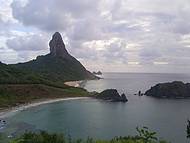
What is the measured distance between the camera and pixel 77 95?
18588 centimetres

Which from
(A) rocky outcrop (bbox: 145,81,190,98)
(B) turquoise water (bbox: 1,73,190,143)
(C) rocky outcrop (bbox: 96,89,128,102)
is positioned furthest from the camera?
(A) rocky outcrop (bbox: 145,81,190,98)

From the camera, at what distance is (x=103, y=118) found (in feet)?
400

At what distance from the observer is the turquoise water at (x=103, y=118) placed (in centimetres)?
9438

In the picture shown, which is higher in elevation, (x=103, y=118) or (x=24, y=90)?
(x=24, y=90)

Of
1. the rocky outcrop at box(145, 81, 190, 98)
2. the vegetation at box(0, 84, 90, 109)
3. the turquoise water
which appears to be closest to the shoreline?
the turquoise water

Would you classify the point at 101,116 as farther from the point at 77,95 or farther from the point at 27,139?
the point at 27,139

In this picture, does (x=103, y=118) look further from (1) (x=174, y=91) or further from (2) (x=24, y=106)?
(1) (x=174, y=91)

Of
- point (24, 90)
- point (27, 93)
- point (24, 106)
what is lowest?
point (24, 106)

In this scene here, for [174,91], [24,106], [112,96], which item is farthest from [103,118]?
[174,91]

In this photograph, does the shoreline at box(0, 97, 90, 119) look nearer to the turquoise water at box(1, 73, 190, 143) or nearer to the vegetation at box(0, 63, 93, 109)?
the turquoise water at box(1, 73, 190, 143)

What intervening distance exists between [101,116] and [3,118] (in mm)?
36104

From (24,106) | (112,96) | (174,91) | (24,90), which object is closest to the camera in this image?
(24,106)

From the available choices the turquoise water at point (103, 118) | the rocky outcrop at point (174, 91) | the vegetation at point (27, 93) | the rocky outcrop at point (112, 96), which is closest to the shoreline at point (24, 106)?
the turquoise water at point (103, 118)

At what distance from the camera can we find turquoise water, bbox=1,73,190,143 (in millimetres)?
94375
